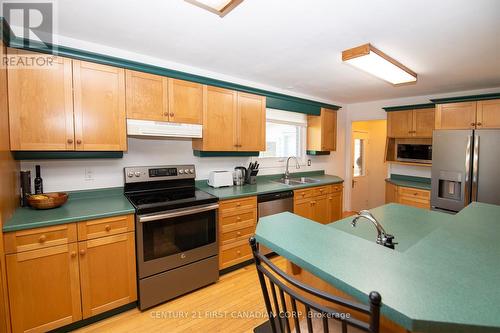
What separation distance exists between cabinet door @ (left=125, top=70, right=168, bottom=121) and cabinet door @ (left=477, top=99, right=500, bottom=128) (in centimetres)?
413

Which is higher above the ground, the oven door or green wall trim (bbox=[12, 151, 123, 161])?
green wall trim (bbox=[12, 151, 123, 161])

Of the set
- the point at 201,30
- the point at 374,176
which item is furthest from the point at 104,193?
the point at 374,176

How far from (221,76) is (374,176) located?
421 cm

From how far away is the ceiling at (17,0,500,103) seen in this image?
5.29ft

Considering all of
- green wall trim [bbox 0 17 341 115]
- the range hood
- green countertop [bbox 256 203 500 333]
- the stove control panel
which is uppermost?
green wall trim [bbox 0 17 341 115]

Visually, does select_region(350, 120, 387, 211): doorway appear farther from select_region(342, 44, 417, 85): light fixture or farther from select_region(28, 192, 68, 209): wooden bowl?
select_region(28, 192, 68, 209): wooden bowl

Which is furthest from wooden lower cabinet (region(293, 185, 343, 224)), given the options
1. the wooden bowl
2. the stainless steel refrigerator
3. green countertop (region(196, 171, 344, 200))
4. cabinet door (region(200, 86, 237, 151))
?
the wooden bowl

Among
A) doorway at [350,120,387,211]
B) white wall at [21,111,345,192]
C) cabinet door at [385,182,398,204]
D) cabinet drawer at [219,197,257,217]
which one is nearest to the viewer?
white wall at [21,111,345,192]

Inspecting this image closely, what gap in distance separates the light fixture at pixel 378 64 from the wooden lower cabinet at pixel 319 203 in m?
1.74

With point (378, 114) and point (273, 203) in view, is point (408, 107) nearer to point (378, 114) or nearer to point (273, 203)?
point (378, 114)

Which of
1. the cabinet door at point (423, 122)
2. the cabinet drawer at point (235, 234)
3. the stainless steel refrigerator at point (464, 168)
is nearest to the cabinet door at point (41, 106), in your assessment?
the cabinet drawer at point (235, 234)

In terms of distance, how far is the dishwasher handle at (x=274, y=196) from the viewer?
9.67 feet

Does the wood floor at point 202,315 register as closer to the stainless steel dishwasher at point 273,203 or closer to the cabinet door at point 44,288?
the cabinet door at point 44,288

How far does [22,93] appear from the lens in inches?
73.1
